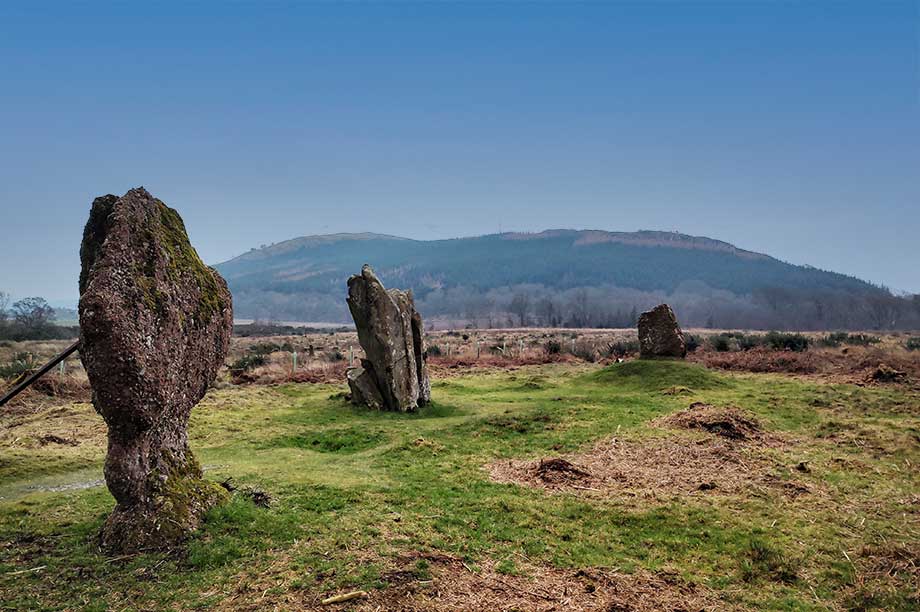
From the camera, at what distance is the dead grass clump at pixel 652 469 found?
10.6 metres

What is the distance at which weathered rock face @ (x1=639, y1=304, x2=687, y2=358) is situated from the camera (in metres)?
26.6

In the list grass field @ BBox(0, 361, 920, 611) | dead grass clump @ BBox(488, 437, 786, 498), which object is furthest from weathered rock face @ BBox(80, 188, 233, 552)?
dead grass clump @ BBox(488, 437, 786, 498)

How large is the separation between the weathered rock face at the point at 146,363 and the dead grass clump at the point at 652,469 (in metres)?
5.44

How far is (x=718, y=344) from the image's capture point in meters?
38.4

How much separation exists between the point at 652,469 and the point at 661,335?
52.1 feet

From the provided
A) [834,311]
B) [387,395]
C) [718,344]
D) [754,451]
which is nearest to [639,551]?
[754,451]

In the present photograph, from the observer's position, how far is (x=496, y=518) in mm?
8938

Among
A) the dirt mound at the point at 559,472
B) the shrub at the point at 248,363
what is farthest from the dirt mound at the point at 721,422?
the shrub at the point at 248,363

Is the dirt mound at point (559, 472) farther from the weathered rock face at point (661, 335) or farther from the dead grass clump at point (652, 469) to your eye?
the weathered rock face at point (661, 335)

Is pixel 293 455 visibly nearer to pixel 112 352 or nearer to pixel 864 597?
pixel 112 352

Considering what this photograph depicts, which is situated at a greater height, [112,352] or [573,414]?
[112,352]

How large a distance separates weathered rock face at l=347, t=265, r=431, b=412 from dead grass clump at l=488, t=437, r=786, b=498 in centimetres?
723

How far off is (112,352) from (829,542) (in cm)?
965

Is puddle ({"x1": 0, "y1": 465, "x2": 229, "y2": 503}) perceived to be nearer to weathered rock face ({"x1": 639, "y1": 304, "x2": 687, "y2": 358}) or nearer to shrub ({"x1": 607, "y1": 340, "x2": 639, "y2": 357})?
weathered rock face ({"x1": 639, "y1": 304, "x2": 687, "y2": 358})
